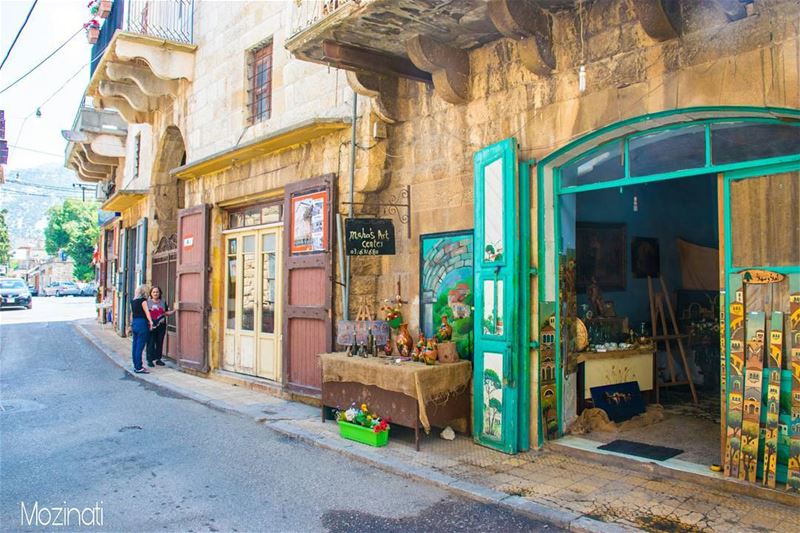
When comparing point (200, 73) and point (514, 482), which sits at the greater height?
point (200, 73)

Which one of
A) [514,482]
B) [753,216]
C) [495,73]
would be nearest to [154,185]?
[495,73]

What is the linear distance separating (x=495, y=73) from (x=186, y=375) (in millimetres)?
7884

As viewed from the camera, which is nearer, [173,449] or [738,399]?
[738,399]

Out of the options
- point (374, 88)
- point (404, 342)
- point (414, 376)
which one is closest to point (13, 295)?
point (374, 88)

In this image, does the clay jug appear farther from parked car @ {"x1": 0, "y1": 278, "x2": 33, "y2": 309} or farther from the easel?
parked car @ {"x1": 0, "y1": 278, "x2": 33, "y2": 309}

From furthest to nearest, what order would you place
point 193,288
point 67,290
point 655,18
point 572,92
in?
point 67,290
point 193,288
point 572,92
point 655,18

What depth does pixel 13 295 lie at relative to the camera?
30.9 m

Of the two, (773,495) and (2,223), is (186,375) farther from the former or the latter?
(2,223)

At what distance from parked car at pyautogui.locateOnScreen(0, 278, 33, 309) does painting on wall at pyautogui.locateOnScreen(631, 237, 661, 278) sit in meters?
32.5

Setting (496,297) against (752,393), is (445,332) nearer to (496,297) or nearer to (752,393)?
(496,297)

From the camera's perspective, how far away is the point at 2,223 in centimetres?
5219

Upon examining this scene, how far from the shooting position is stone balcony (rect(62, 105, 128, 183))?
59.3ft

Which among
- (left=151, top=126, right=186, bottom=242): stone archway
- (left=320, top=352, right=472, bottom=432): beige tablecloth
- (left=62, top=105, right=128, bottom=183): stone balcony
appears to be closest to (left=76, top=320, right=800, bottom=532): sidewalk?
(left=320, top=352, right=472, bottom=432): beige tablecloth

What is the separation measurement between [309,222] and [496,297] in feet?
10.9
